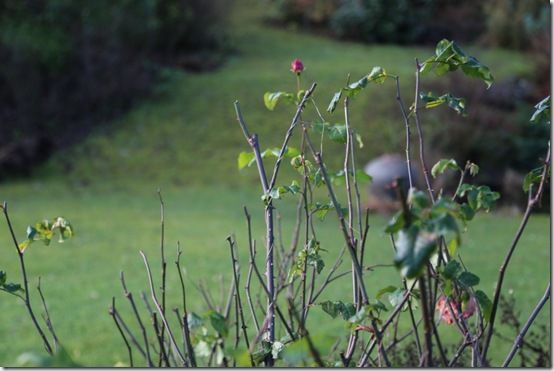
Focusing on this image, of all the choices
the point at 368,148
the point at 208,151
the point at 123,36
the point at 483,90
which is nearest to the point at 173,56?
the point at 123,36

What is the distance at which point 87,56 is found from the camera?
18.5 m

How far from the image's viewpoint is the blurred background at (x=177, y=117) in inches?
455

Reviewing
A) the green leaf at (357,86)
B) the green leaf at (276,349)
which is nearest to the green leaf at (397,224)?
the green leaf at (276,349)

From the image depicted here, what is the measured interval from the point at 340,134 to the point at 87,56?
17120mm

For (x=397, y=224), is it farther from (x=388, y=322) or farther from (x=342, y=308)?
(x=342, y=308)

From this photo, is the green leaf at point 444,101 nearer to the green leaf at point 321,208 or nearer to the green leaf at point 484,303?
the green leaf at point 321,208

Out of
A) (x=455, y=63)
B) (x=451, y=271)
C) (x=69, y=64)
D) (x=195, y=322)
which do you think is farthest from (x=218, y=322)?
(x=69, y=64)

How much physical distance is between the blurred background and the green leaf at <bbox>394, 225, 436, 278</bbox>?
6.75 meters

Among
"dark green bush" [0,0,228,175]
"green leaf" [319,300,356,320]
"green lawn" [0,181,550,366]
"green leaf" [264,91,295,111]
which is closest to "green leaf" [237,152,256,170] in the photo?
"green leaf" [264,91,295,111]

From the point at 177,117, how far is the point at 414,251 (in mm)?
18209

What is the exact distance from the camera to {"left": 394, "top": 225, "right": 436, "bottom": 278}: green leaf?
1.34 m

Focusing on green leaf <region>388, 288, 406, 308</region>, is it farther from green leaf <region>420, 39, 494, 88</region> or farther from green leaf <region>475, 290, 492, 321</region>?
green leaf <region>420, 39, 494, 88</region>

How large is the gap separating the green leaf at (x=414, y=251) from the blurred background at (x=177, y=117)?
22.2 feet

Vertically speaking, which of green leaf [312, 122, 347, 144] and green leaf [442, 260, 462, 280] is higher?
green leaf [312, 122, 347, 144]
